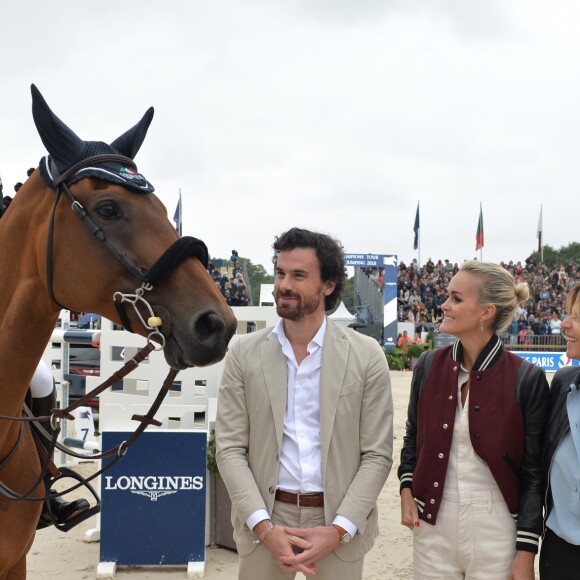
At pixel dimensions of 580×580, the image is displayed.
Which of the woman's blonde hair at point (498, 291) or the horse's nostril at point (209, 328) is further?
the woman's blonde hair at point (498, 291)

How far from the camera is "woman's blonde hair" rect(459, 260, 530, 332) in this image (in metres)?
2.69

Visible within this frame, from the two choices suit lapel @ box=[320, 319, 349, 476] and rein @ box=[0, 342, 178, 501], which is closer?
rein @ box=[0, 342, 178, 501]

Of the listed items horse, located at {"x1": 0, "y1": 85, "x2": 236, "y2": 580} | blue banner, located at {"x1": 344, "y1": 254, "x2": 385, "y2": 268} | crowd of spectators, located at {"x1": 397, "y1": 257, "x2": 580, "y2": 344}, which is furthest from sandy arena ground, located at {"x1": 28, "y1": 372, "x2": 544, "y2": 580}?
blue banner, located at {"x1": 344, "y1": 254, "x2": 385, "y2": 268}

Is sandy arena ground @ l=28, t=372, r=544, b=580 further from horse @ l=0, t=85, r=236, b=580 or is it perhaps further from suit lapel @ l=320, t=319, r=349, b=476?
horse @ l=0, t=85, r=236, b=580

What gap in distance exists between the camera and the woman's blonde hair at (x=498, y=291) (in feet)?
8.83

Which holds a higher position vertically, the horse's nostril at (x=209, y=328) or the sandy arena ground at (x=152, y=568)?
the horse's nostril at (x=209, y=328)

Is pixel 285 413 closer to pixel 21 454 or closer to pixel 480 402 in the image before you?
pixel 480 402

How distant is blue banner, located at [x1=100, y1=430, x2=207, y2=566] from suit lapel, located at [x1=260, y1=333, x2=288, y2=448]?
2.33 meters

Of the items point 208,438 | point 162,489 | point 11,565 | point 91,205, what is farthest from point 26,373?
point 208,438

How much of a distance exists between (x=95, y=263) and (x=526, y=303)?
28827mm

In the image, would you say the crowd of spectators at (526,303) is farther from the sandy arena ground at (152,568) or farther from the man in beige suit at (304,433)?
the man in beige suit at (304,433)

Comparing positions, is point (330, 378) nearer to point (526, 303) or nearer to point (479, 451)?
point (479, 451)

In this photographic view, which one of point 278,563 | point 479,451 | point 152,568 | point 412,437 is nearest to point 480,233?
point 152,568

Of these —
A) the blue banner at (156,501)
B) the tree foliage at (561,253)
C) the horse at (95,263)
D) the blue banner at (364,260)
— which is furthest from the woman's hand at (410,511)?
the tree foliage at (561,253)
